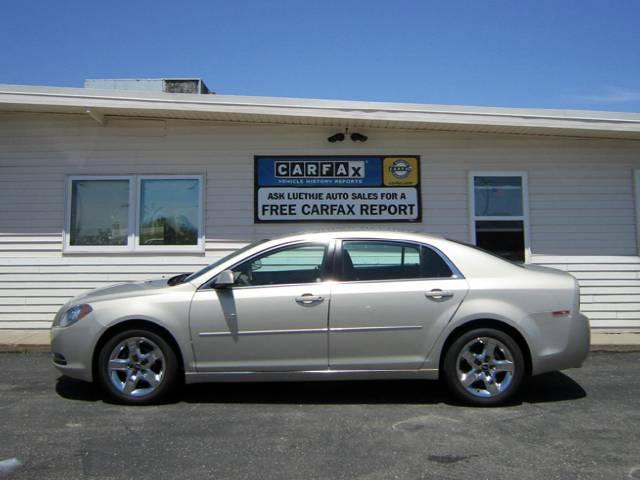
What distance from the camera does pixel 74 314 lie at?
5148mm

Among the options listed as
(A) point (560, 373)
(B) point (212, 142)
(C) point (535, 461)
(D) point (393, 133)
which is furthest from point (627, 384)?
(B) point (212, 142)

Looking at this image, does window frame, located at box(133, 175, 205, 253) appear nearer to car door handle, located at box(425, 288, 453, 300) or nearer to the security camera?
the security camera

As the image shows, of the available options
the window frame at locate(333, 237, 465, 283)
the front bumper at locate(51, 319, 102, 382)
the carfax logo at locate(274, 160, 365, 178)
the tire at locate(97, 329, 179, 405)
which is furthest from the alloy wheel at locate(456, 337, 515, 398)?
the carfax logo at locate(274, 160, 365, 178)

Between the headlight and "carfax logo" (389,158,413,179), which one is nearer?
the headlight

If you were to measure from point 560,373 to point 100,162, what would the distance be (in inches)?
286

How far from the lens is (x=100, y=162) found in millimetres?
8922

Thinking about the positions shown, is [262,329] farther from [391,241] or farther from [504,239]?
[504,239]

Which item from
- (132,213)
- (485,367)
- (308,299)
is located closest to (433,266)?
(485,367)

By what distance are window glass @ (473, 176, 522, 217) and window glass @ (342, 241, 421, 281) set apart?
4.03m

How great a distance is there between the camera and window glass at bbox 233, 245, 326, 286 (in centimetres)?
515

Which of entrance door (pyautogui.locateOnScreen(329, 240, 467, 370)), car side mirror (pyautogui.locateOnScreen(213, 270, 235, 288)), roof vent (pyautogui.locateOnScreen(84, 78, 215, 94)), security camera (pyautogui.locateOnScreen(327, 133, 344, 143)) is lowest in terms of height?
entrance door (pyautogui.locateOnScreen(329, 240, 467, 370))

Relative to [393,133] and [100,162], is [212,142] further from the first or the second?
[393,133]

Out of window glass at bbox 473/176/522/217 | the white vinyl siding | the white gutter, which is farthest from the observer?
window glass at bbox 473/176/522/217

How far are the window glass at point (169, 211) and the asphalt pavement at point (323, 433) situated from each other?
3.36 meters
